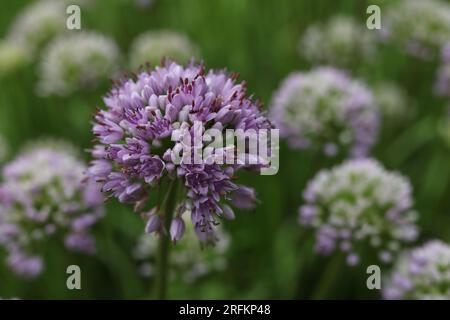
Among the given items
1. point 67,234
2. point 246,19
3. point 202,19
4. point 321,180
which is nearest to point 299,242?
point 321,180

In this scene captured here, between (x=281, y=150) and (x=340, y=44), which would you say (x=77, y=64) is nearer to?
(x=281, y=150)

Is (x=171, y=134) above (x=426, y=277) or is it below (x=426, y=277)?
above

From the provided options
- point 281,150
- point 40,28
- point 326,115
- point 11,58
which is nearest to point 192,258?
point 326,115

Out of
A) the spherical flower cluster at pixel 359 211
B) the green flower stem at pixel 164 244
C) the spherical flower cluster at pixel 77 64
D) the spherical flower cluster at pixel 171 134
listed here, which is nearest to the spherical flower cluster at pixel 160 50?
the spherical flower cluster at pixel 77 64

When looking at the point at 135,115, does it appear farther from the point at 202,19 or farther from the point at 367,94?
the point at 202,19

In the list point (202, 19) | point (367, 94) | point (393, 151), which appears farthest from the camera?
point (202, 19)
